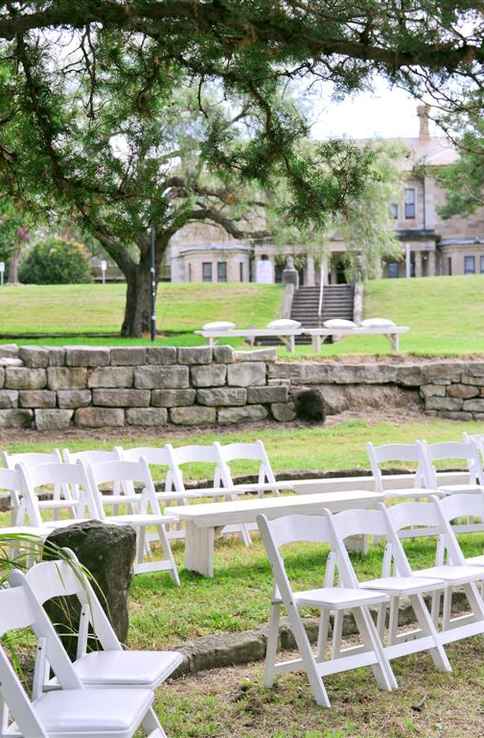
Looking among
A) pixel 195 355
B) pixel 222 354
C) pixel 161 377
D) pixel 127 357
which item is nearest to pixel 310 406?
pixel 222 354

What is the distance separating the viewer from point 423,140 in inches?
2376

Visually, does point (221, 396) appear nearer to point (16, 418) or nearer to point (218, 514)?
point (16, 418)

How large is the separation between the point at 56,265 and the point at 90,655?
4602 cm

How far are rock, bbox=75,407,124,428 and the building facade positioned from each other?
39841 mm

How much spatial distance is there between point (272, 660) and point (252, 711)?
370 mm

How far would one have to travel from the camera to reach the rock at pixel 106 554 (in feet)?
18.5

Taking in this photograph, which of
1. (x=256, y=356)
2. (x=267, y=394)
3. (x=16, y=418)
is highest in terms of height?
(x=256, y=356)

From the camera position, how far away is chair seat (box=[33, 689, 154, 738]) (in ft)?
12.5

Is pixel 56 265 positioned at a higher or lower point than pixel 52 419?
higher

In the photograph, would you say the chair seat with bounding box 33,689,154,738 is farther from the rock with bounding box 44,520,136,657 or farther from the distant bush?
the distant bush

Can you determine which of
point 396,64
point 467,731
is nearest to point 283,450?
point 396,64

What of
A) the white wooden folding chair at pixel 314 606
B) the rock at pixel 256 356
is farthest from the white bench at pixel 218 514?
the rock at pixel 256 356

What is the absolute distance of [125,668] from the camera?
14.9 ft

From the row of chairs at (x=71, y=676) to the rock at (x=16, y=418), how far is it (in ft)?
34.7
